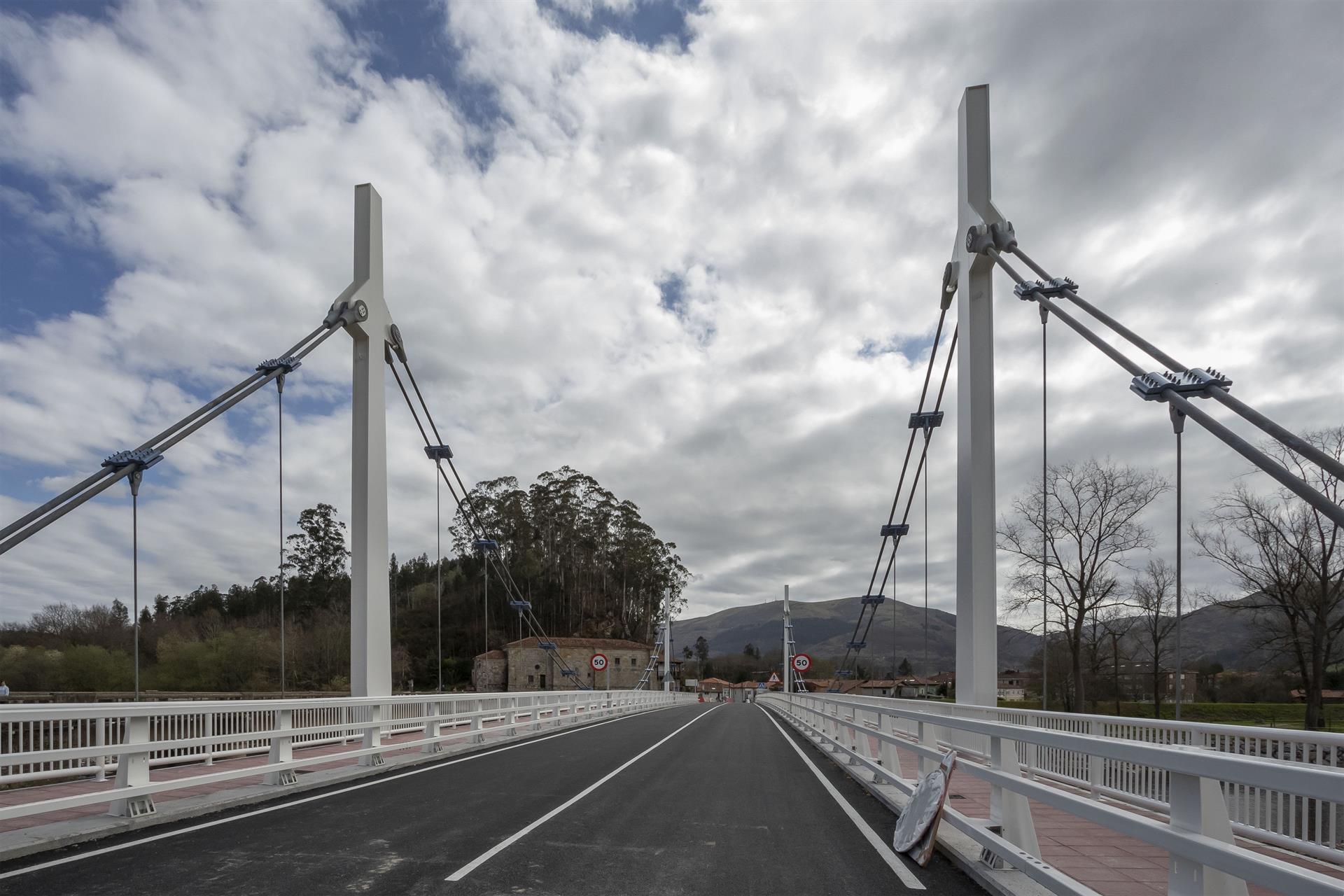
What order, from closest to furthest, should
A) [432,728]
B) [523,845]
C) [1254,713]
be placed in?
[523,845] < [432,728] < [1254,713]

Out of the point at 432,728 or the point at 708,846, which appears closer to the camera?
the point at 708,846

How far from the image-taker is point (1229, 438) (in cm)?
956

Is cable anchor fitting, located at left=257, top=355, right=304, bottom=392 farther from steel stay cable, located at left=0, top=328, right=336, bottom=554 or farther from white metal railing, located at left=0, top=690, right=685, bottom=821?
white metal railing, located at left=0, top=690, right=685, bottom=821

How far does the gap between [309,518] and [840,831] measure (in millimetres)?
83043

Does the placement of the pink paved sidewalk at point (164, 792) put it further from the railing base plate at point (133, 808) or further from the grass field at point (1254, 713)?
the grass field at point (1254, 713)

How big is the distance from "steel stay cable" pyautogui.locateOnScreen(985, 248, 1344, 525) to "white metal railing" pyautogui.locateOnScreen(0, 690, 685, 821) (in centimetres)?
1060

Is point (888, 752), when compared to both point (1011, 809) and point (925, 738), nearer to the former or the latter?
point (925, 738)

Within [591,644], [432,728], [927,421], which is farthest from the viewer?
[591,644]

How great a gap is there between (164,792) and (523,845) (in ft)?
17.9

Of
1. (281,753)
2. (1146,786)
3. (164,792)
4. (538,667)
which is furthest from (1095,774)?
(538,667)

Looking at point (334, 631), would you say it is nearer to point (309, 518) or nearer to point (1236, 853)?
point (309, 518)

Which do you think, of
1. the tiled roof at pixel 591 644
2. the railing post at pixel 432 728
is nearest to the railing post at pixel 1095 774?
the railing post at pixel 432 728

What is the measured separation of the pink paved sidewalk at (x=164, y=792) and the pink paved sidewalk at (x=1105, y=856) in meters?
8.00

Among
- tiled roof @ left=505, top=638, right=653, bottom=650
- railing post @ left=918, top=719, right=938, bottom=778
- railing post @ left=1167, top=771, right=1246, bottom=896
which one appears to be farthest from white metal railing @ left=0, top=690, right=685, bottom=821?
tiled roof @ left=505, top=638, right=653, bottom=650
